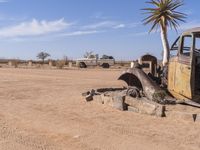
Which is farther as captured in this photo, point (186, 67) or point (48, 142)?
point (186, 67)

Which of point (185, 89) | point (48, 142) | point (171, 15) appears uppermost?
point (171, 15)

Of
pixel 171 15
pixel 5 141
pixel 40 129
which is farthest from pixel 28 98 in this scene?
pixel 171 15

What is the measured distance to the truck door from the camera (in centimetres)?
1109

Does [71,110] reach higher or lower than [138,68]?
lower

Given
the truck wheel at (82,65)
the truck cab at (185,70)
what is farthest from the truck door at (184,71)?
the truck wheel at (82,65)

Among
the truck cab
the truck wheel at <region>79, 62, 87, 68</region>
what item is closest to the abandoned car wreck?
the truck cab

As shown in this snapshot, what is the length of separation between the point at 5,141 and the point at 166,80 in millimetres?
6502

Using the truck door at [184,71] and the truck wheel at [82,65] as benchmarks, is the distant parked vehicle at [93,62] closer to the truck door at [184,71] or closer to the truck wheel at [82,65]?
the truck wheel at [82,65]

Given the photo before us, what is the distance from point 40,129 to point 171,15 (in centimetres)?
3209

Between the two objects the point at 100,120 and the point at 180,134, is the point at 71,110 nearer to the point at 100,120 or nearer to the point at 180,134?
the point at 100,120

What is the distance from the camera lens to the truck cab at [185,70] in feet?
36.2

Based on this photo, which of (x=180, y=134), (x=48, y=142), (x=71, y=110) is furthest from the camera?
(x=71, y=110)

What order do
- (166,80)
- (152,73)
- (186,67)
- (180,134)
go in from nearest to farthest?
(180,134), (186,67), (166,80), (152,73)

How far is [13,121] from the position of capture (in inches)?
409
